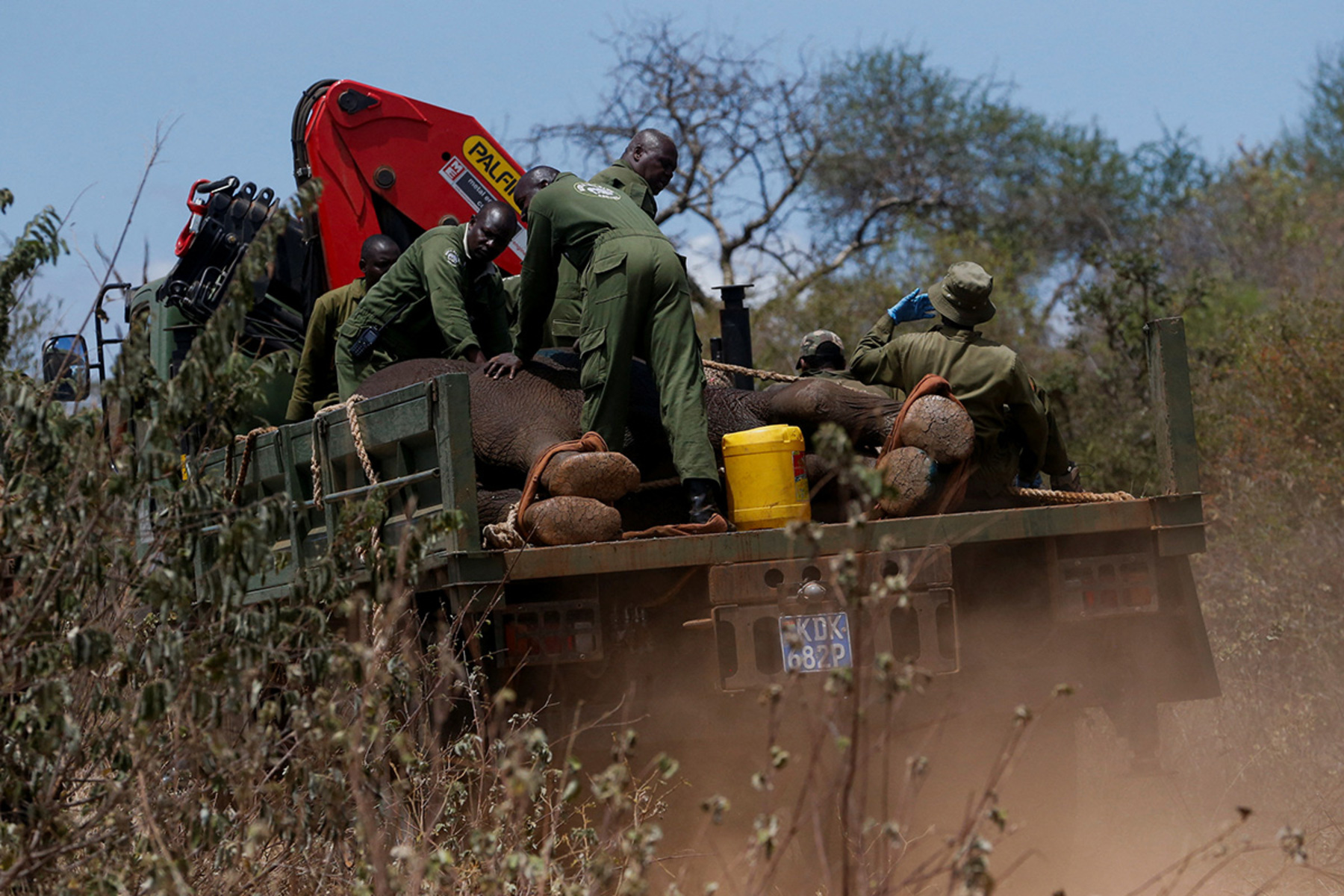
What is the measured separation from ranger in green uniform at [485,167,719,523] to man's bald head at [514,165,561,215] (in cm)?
131

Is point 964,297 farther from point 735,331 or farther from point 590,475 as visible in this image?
point 735,331

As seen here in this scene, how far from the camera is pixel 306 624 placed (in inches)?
147

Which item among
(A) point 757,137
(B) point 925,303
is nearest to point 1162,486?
(B) point 925,303

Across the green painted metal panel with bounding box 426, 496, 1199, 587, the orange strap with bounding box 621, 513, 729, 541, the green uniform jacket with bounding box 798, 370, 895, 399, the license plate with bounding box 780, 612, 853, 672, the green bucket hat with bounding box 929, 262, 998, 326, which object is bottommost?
the license plate with bounding box 780, 612, 853, 672

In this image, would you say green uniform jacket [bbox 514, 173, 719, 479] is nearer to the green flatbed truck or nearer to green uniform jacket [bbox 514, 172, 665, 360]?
green uniform jacket [bbox 514, 172, 665, 360]

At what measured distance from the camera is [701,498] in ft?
16.1

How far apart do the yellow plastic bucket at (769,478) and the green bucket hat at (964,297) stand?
103 centimetres

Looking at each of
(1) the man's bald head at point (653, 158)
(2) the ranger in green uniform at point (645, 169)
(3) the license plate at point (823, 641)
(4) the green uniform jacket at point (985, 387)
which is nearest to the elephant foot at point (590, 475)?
(3) the license plate at point (823, 641)

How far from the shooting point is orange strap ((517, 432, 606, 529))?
4.69 m

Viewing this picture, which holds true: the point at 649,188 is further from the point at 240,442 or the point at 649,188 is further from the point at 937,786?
the point at 937,786

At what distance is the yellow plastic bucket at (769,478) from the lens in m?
4.91

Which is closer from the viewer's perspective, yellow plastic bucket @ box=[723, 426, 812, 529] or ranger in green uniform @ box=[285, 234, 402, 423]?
yellow plastic bucket @ box=[723, 426, 812, 529]

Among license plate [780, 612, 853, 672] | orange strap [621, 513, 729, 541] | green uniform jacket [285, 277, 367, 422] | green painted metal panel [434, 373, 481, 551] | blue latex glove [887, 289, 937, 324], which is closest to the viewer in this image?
license plate [780, 612, 853, 672]

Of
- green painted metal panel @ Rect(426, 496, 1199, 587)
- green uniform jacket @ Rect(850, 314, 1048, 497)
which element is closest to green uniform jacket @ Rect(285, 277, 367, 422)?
green uniform jacket @ Rect(850, 314, 1048, 497)
